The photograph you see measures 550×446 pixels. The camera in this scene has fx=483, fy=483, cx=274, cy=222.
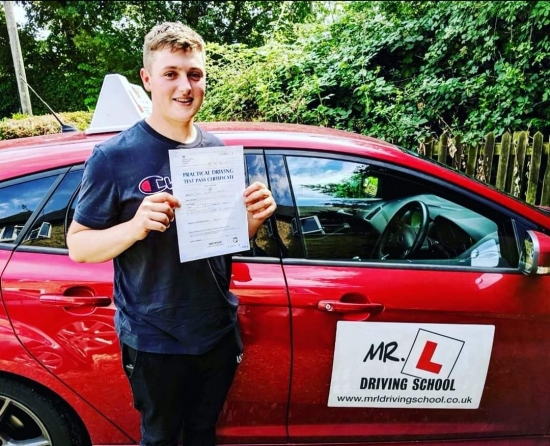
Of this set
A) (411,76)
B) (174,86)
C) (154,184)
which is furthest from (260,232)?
(411,76)

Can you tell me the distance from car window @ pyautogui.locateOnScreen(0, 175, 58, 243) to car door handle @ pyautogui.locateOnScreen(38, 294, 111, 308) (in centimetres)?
27

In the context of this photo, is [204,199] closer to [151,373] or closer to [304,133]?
[151,373]

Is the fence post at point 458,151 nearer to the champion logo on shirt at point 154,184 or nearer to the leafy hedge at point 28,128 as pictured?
the champion logo on shirt at point 154,184

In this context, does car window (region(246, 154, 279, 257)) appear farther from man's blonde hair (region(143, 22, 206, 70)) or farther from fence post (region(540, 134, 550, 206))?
fence post (region(540, 134, 550, 206))

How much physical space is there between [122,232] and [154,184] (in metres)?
0.17

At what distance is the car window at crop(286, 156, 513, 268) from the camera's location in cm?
197

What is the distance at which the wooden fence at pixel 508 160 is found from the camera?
4.62 m

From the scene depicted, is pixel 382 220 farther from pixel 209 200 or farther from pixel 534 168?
pixel 534 168

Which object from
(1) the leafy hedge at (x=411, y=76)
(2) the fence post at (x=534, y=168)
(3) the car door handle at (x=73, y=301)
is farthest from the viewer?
(1) the leafy hedge at (x=411, y=76)

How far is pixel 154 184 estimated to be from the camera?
1.41 meters

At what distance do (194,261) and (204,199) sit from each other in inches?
8.3

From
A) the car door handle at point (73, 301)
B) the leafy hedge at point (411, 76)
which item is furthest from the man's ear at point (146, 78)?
the leafy hedge at point (411, 76)

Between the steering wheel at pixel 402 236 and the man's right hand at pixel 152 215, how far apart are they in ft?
3.40

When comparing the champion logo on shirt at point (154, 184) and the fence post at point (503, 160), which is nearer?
the champion logo on shirt at point (154, 184)
